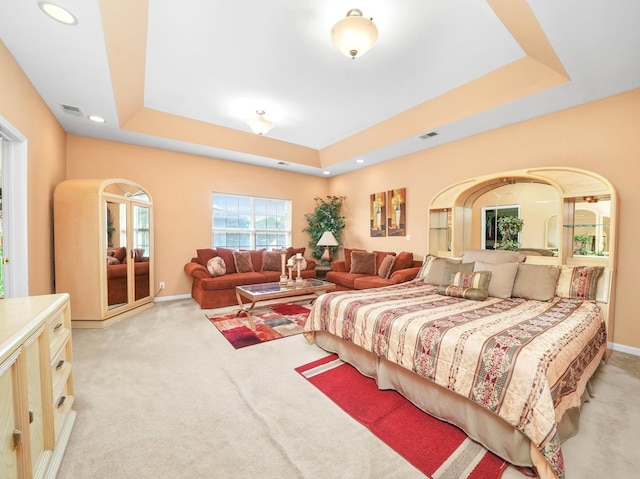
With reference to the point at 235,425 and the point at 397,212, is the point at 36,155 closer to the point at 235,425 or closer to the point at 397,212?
the point at 235,425

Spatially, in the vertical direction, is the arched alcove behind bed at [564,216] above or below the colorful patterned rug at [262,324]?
above

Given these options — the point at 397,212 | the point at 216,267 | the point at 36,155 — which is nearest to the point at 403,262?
the point at 397,212

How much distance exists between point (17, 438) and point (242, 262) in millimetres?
4050

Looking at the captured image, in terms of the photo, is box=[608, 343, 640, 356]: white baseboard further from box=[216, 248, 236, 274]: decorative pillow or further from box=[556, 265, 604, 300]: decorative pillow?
box=[216, 248, 236, 274]: decorative pillow

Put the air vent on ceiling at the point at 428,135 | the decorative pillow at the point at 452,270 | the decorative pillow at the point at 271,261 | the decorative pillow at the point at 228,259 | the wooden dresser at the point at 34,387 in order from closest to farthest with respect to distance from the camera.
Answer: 1. the wooden dresser at the point at 34,387
2. the decorative pillow at the point at 452,270
3. the air vent on ceiling at the point at 428,135
4. the decorative pillow at the point at 228,259
5. the decorative pillow at the point at 271,261

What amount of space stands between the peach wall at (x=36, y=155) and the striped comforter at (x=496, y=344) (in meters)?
3.19

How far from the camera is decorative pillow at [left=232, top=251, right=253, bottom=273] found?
507 centimetres

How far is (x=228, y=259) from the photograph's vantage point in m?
5.06

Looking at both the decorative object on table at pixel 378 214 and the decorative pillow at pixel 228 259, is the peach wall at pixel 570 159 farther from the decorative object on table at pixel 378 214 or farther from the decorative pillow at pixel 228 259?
the decorative pillow at pixel 228 259

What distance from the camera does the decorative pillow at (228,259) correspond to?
5.02 metres

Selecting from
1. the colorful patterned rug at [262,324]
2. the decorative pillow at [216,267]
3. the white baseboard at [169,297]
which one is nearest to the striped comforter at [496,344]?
the colorful patterned rug at [262,324]

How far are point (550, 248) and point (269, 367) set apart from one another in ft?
12.0

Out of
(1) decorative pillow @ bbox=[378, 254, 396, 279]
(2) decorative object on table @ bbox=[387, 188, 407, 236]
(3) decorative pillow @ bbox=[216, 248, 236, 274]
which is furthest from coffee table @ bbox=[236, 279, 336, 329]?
(2) decorative object on table @ bbox=[387, 188, 407, 236]

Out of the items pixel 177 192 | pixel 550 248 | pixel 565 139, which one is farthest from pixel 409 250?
pixel 177 192
